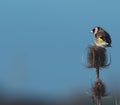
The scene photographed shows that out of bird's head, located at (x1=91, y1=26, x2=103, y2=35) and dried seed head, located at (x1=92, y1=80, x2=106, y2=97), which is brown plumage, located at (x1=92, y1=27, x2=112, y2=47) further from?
dried seed head, located at (x1=92, y1=80, x2=106, y2=97)

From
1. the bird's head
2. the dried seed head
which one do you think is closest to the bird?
the bird's head

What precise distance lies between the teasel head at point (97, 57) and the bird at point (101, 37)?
0.32m

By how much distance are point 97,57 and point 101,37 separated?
1.52 metres

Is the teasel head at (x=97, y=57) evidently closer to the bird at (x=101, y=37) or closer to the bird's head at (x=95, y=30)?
the bird at (x=101, y=37)

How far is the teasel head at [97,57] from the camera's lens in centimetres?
2027

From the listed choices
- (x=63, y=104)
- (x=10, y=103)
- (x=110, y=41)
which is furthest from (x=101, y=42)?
(x=10, y=103)

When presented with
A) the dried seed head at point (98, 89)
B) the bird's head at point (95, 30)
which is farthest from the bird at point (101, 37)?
the dried seed head at point (98, 89)

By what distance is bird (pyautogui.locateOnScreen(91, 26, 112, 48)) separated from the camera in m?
21.1

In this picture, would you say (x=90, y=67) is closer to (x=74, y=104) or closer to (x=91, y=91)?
(x=91, y=91)

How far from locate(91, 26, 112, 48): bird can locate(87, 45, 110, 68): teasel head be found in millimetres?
322

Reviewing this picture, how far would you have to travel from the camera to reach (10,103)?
2878 cm

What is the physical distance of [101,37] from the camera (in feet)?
71.8

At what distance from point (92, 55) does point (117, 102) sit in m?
1.19

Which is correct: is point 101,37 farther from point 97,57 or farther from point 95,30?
point 97,57
